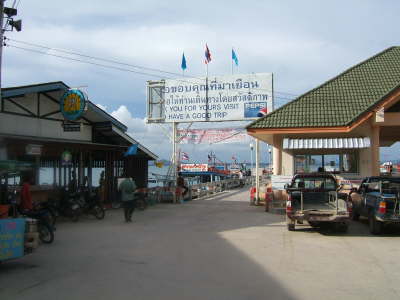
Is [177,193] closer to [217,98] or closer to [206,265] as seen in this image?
[217,98]

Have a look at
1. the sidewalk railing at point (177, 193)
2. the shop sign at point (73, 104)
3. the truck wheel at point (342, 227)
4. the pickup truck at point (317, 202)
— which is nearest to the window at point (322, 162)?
the pickup truck at point (317, 202)

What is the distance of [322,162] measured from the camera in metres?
17.6

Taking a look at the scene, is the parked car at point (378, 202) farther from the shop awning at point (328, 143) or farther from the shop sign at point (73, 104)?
Result: the shop sign at point (73, 104)

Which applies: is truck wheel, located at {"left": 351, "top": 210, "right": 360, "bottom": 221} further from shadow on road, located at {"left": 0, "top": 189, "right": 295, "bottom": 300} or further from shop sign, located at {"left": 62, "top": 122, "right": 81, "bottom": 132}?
shop sign, located at {"left": 62, "top": 122, "right": 81, "bottom": 132}

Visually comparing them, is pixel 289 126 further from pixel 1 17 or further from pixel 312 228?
pixel 1 17

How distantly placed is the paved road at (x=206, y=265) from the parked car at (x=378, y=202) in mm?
505

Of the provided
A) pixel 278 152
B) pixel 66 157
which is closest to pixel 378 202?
pixel 278 152

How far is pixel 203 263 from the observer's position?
8.20 meters

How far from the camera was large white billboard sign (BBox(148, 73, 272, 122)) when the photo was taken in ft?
67.1

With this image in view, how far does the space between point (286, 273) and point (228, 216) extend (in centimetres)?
883

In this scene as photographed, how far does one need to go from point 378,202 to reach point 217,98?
1122 cm

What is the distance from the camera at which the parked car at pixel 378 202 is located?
36.4 ft

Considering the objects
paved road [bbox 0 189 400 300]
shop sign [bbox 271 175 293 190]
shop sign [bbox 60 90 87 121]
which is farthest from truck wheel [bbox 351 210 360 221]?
shop sign [bbox 60 90 87 121]

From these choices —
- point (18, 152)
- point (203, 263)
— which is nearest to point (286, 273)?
point (203, 263)
